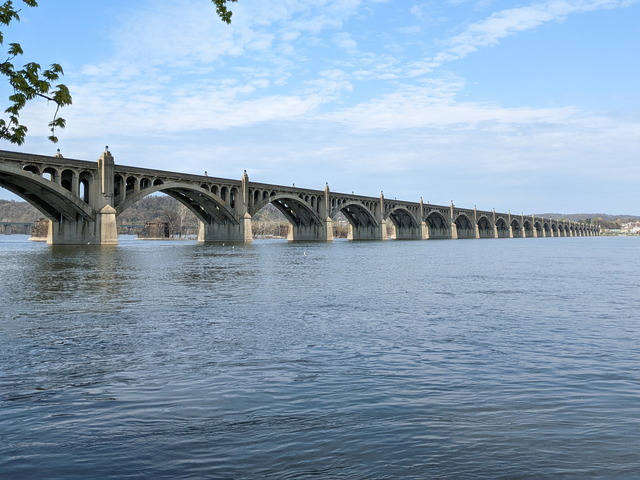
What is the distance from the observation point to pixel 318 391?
9945mm

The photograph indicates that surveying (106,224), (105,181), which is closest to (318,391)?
(106,224)

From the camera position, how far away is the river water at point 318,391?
6.93m

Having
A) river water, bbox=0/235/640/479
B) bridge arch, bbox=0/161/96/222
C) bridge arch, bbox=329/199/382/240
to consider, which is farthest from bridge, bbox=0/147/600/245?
river water, bbox=0/235/640/479

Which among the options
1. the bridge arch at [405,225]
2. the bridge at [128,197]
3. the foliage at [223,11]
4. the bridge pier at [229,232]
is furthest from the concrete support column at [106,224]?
the bridge arch at [405,225]

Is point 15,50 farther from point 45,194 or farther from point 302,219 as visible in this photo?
point 302,219

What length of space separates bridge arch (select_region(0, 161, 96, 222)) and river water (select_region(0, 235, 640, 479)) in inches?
2271

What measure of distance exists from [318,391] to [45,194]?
267 feet

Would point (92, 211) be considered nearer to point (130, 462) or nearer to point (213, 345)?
point (213, 345)

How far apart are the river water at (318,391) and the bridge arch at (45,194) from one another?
5769cm

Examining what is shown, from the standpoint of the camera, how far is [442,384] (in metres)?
10.4

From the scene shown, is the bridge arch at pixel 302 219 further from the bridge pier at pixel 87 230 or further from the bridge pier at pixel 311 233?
the bridge pier at pixel 87 230

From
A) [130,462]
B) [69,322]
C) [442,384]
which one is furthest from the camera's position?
[69,322]

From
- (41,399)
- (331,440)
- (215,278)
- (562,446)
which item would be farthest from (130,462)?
(215,278)

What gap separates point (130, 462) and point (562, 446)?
515 centimetres
